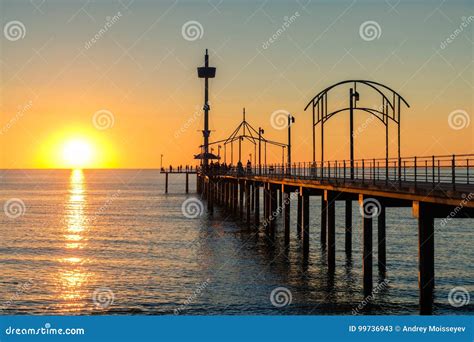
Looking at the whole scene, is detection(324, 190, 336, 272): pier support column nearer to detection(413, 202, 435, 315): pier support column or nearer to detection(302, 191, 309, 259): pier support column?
detection(302, 191, 309, 259): pier support column

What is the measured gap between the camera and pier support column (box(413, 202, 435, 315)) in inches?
829

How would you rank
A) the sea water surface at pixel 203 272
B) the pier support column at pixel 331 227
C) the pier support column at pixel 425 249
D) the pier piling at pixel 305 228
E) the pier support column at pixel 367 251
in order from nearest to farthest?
the pier support column at pixel 425 249, the sea water surface at pixel 203 272, the pier support column at pixel 367 251, the pier support column at pixel 331 227, the pier piling at pixel 305 228

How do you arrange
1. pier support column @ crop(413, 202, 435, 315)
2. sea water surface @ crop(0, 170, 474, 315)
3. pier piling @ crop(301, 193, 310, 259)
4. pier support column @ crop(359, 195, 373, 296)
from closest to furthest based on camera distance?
1. pier support column @ crop(413, 202, 435, 315)
2. sea water surface @ crop(0, 170, 474, 315)
3. pier support column @ crop(359, 195, 373, 296)
4. pier piling @ crop(301, 193, 310, 259)

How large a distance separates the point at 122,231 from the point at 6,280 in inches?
952

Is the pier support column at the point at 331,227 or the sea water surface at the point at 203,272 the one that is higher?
the pier support column at the point at 331,227

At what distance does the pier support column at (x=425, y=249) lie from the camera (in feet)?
69.1

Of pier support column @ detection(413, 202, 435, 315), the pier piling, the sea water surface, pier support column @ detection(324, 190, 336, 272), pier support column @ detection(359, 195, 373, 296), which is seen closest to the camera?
pier support column @ detection(413, 202, 435, 315)

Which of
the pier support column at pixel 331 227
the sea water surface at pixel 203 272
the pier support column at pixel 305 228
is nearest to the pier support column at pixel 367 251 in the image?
the sea water surface at pixel 203 272

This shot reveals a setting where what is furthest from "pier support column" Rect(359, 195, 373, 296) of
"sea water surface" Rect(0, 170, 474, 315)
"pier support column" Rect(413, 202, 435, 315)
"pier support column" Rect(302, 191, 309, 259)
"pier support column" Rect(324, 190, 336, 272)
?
"pier support column" Rect(302, 191, 309, 259)

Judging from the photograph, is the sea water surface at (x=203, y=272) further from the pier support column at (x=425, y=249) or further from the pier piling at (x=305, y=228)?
the pier support column at (x=425, y=249)

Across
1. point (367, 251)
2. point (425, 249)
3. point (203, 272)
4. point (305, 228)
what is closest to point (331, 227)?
point (305, 228)

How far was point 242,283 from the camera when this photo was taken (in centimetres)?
2939
